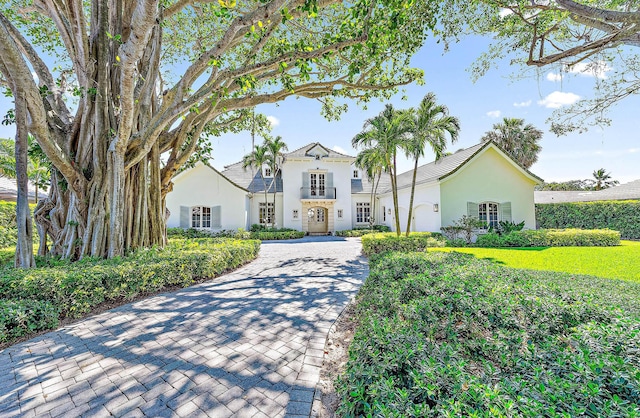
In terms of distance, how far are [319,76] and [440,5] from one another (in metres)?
4.17

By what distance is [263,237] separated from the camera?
18828 millimetres

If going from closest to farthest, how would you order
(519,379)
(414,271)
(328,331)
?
(519,379), (328,331), (414,271)

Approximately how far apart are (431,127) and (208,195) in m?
15.3

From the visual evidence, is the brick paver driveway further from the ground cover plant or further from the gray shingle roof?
the gray shingle roof

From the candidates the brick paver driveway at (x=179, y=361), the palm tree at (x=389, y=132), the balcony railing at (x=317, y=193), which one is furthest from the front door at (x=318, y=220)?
the brick paver driveway at (x=179, y=361)

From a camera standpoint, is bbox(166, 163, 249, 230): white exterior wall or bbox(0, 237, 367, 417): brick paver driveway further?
bbox(166, 163, 249, 230): white exterior wall

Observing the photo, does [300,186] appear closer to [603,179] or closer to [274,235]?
[274,235]

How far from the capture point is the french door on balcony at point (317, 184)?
2234 centimetres

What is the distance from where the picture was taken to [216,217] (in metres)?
19.4

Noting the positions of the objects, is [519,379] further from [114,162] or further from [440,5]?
[440,5]

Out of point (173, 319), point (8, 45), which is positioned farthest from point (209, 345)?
point (8, 45)

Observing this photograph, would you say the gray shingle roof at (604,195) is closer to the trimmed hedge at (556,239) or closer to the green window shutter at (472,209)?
the trimmed hedge at (556,239)

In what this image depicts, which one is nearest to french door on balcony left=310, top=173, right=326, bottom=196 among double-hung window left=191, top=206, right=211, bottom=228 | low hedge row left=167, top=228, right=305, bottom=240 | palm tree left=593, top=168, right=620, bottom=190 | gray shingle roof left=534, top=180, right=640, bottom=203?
low hedge row left=167, top=228, right=305, bottom=240

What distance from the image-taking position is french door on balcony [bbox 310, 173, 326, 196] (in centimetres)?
2234
